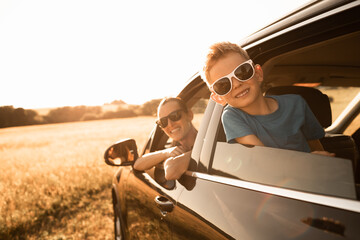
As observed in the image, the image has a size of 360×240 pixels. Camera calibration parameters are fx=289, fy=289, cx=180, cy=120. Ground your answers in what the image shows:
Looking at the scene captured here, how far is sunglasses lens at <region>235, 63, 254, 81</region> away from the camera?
4.97 ft

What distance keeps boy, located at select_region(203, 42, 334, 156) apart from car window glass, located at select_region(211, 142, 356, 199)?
144 millimetres

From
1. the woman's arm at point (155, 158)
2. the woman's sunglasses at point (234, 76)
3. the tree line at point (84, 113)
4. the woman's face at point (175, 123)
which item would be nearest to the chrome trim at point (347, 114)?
A: the woman's face at point (175, 123)

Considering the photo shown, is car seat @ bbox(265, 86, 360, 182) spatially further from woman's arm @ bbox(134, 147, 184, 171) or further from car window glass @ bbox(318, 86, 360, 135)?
car window glass @ bbox(318, 86, 360, 135)

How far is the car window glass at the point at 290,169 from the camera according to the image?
94 cm

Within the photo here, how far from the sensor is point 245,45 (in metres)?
1.55

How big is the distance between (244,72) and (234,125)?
292 mm

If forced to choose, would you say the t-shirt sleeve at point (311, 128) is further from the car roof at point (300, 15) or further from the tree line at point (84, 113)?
the tree line at point (84, 113)

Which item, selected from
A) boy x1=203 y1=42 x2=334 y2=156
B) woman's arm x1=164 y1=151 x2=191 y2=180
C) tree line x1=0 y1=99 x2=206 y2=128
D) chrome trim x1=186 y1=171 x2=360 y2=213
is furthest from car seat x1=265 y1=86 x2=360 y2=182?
tree line x1=0 y1=99 x2=206 y2=128

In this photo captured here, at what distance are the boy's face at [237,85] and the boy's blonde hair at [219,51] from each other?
0.07 ft

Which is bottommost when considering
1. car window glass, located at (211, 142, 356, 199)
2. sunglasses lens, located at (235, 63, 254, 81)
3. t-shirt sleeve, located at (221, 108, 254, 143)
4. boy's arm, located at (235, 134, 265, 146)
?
car window glass, located at (211, 142, 356, 199)

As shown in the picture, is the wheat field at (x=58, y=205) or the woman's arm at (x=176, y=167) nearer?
the woman's arm at (x=176, y=167)

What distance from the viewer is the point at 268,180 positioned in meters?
1.17

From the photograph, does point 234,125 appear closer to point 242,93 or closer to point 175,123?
point 242,93

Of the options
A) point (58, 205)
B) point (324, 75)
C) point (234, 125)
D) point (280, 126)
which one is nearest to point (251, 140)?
point (234, 125)
